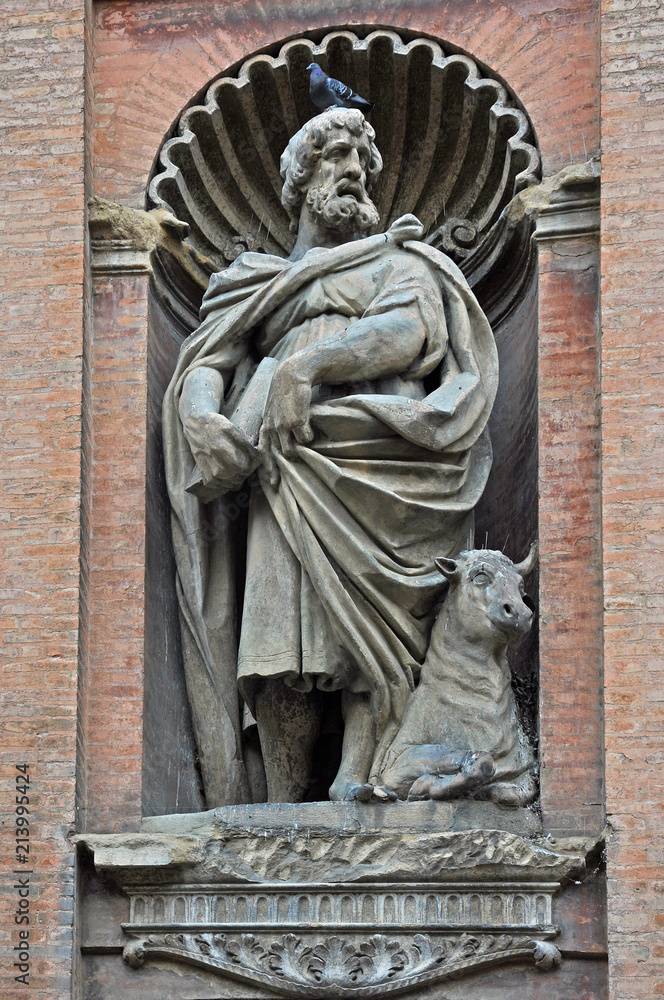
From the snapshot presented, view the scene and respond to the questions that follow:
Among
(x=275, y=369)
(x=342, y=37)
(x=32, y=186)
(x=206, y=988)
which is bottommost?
(x=206, y=988)

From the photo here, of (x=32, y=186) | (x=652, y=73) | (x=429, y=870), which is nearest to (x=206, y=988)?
(x=429, y=870)

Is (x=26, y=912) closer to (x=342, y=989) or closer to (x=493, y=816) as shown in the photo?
(x=342, y=989)

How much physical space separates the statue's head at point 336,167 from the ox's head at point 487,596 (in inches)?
66.3

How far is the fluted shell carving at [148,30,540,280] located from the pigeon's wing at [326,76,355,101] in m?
0.31

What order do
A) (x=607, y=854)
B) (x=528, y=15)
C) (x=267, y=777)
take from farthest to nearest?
(x=528, y=15) < (x=267, y=777) < (x=607, y=854)

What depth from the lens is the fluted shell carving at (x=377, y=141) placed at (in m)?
9.96

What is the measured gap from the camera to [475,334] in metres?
9.37

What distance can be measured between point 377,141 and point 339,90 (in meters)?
0.66

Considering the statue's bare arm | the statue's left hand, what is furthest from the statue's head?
the statue's left hand

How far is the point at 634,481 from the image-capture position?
862 centimetres

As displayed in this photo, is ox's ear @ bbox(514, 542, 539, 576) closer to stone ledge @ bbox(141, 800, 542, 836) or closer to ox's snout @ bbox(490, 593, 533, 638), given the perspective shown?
ox's snout @ bbox(490, 593, 533, 638)

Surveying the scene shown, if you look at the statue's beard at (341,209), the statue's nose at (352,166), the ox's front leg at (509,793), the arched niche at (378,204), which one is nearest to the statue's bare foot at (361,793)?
the ox's front leg at (509,793)

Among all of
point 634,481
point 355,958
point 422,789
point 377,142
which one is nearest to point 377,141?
point 377,142

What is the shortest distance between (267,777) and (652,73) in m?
3.40
